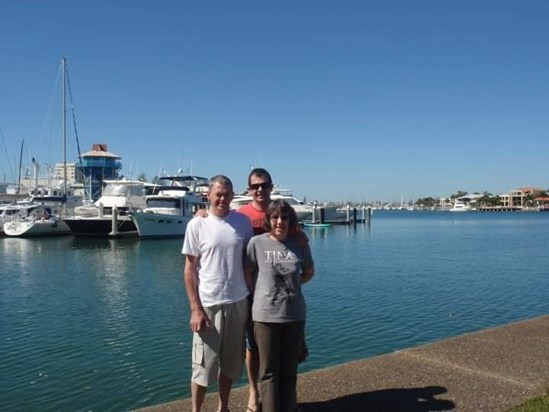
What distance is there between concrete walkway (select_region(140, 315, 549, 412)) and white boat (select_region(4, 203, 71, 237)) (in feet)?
166

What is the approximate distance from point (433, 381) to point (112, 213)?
159 ft

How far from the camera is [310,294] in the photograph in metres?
18.3

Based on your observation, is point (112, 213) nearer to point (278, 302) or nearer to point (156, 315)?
point (156, 315)

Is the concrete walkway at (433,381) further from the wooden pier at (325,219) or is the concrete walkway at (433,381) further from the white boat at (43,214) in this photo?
the wooden pier at (325,219)

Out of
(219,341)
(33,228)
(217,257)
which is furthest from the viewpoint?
(33,228)

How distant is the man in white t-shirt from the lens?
170 inches

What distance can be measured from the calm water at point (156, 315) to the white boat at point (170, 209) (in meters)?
16.2

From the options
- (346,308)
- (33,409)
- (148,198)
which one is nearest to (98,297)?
(346,308)

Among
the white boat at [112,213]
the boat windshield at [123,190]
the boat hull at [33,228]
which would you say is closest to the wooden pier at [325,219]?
the white boat at [112,213]

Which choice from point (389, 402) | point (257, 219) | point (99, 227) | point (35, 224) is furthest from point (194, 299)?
point (35, 224)

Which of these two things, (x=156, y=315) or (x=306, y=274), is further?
(x=156, y=315)

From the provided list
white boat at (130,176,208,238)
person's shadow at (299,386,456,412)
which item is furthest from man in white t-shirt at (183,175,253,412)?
white boat at (130,176,208,238)

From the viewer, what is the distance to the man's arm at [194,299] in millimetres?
4301

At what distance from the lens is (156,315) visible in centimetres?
1489
